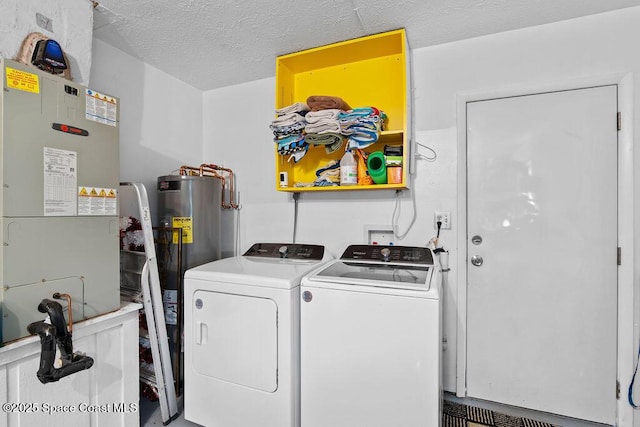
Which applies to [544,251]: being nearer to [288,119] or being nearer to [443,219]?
[443,219]

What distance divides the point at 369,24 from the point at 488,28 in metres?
0.75

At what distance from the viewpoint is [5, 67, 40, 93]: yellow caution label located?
119 centimetres

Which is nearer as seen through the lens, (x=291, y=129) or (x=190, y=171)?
(x=291, y=129)

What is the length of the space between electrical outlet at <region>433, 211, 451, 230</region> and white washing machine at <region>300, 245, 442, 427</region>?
533mm

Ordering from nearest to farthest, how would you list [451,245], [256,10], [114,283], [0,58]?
1. [0,58]
2. [114,283]
3. [256,10]
4. [451,245]

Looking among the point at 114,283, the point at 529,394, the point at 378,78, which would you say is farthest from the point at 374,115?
the point at 529,394

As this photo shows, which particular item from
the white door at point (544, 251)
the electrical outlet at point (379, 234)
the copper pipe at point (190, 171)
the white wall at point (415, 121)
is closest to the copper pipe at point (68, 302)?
the white wall at point (415, 121)

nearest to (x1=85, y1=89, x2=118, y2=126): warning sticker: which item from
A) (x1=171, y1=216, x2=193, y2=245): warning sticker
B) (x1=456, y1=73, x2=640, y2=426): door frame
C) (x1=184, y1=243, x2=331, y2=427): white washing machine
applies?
(x1=171, y1=216, x2=193, y2=245): warning sticker

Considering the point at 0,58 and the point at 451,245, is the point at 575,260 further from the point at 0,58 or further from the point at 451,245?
the point at 0,58

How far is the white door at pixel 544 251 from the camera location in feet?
6.02

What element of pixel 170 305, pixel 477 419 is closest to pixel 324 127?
pixel 170 305

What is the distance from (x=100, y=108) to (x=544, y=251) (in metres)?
2.60

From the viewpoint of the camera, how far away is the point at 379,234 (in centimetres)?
230

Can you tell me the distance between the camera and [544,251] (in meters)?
1.95
